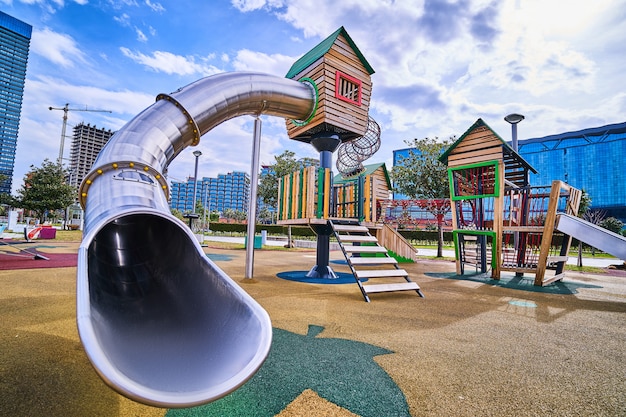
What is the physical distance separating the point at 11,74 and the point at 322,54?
354 ft

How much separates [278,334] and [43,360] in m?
2.04

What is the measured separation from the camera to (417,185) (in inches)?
801

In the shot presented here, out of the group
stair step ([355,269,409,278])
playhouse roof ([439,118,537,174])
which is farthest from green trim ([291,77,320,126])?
playhouse roof ([439,118,537,174])

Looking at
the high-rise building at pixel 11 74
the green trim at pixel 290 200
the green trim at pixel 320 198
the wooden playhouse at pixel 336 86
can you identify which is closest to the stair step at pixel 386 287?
the green trim at pixel 320 198

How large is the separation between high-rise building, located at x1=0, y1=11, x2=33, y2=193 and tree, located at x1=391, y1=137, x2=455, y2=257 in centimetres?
8227

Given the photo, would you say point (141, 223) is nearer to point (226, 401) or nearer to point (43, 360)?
point (43, 360)

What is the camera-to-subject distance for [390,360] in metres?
2.82

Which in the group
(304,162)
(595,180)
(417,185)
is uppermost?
(595,180)

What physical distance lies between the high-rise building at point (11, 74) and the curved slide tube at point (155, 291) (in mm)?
86362

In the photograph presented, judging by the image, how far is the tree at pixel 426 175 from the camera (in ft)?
63.2

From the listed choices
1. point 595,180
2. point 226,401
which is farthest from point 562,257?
point 595,180

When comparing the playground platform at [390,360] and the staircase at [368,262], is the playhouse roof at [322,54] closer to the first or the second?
the staircase at [368,262]

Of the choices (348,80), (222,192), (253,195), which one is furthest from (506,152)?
(222,192)

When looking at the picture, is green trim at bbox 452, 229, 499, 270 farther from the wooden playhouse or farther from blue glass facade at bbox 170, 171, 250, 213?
blue glass facade at bbox 170, 171, 250, 213
